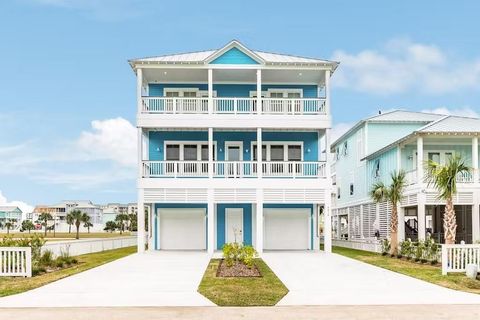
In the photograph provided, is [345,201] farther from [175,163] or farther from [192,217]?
[175,163]

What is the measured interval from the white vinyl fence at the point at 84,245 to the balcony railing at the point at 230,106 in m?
7.24

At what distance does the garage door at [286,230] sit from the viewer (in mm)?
32219

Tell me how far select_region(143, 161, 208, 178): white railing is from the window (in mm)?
918

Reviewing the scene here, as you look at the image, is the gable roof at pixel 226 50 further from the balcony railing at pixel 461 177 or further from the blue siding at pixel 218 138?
the balcony railing at pixel 461 177

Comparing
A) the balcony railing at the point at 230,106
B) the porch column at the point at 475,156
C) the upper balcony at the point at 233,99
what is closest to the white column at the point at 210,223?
the upper balcony at the point at 233,99

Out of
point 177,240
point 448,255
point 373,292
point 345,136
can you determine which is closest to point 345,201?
point 345,136

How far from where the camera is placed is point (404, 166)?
32.2 metres

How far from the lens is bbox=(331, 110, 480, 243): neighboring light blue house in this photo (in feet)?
93.9

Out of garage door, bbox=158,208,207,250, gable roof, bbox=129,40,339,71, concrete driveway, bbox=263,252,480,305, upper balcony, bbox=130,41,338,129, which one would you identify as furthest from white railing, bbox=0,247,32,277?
garage door, bbox=158,208,207,250

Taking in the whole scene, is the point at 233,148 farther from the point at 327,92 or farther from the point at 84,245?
the point at 84,245

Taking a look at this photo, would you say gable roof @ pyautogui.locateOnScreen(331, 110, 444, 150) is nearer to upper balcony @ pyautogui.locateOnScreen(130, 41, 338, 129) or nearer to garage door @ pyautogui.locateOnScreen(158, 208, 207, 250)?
upper balcony @ pyautogui.locateOnScreen(130, 41, 338, 129)

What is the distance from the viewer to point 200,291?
13805mm

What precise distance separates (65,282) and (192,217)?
16337 mm

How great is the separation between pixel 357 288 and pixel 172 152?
19.1 metres
